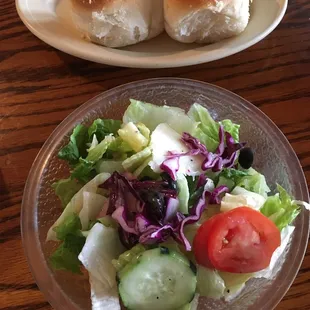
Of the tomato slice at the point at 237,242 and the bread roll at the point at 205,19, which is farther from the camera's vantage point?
the bread roll at the point at 205,19

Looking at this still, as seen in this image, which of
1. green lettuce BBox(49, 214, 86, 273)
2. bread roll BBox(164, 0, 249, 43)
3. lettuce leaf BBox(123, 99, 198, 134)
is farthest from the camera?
bread roll BBox(164, 0, 249, 43)

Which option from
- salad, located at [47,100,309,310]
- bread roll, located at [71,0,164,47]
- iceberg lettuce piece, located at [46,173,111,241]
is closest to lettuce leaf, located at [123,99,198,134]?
salad, located at [47,100,309,310]

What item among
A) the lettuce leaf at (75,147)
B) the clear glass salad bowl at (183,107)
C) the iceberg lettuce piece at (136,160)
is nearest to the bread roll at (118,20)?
the clear glass salad bowl at (183,107)

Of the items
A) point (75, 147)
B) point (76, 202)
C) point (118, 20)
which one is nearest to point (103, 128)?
point (75, 147)

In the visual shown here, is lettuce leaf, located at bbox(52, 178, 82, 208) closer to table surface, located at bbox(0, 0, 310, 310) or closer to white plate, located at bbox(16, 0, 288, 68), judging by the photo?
table surface, located at bbox(0, 0, 310, 310)

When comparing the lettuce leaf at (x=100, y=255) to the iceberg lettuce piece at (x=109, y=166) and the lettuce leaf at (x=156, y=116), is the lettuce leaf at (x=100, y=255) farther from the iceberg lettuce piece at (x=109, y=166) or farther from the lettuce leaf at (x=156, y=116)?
the lettuce leaf at (x=156, y=116)

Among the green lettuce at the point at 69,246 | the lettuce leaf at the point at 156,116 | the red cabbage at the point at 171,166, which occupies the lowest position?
the green lettuce at the point at 69,246

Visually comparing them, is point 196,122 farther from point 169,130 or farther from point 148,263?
point 148,263
